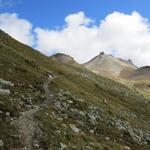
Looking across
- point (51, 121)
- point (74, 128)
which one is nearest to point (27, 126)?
point (51, 121)

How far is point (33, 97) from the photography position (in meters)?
48.1

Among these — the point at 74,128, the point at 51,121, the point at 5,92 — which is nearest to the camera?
the point at 51,121

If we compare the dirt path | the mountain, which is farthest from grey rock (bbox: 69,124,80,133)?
the dirt path

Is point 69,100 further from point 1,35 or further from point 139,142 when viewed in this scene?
point 1,35

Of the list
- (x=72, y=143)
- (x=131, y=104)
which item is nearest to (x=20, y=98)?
(x=72, y=143)

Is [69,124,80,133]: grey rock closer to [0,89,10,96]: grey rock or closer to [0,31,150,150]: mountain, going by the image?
[0,31,150,150]: mountain

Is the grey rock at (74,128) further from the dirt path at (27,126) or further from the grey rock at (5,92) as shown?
the grey rock at (5,92)

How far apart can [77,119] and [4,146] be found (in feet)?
51.7

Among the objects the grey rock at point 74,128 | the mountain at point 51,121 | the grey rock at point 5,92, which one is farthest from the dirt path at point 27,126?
the grey rock at point 74,128

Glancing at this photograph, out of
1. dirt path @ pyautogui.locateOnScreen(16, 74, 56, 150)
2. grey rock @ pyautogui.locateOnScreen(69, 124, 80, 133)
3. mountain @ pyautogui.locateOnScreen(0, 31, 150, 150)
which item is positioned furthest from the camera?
grey rock @ pyautogui.locateOnScreen(69, 124, 80, 133)

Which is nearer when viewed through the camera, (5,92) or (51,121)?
(51,121)

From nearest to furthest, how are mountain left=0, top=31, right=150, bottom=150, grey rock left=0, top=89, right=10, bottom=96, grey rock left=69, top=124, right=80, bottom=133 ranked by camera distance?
mountain left=0, top=31, right=150, bottom=150, grey rock left=69, top=124, right=80, bottom=133, grey rock left=0, top=89, right=10, bottom=96

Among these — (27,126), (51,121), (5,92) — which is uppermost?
(5,92)

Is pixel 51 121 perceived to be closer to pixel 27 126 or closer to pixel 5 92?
pixel 27 126
